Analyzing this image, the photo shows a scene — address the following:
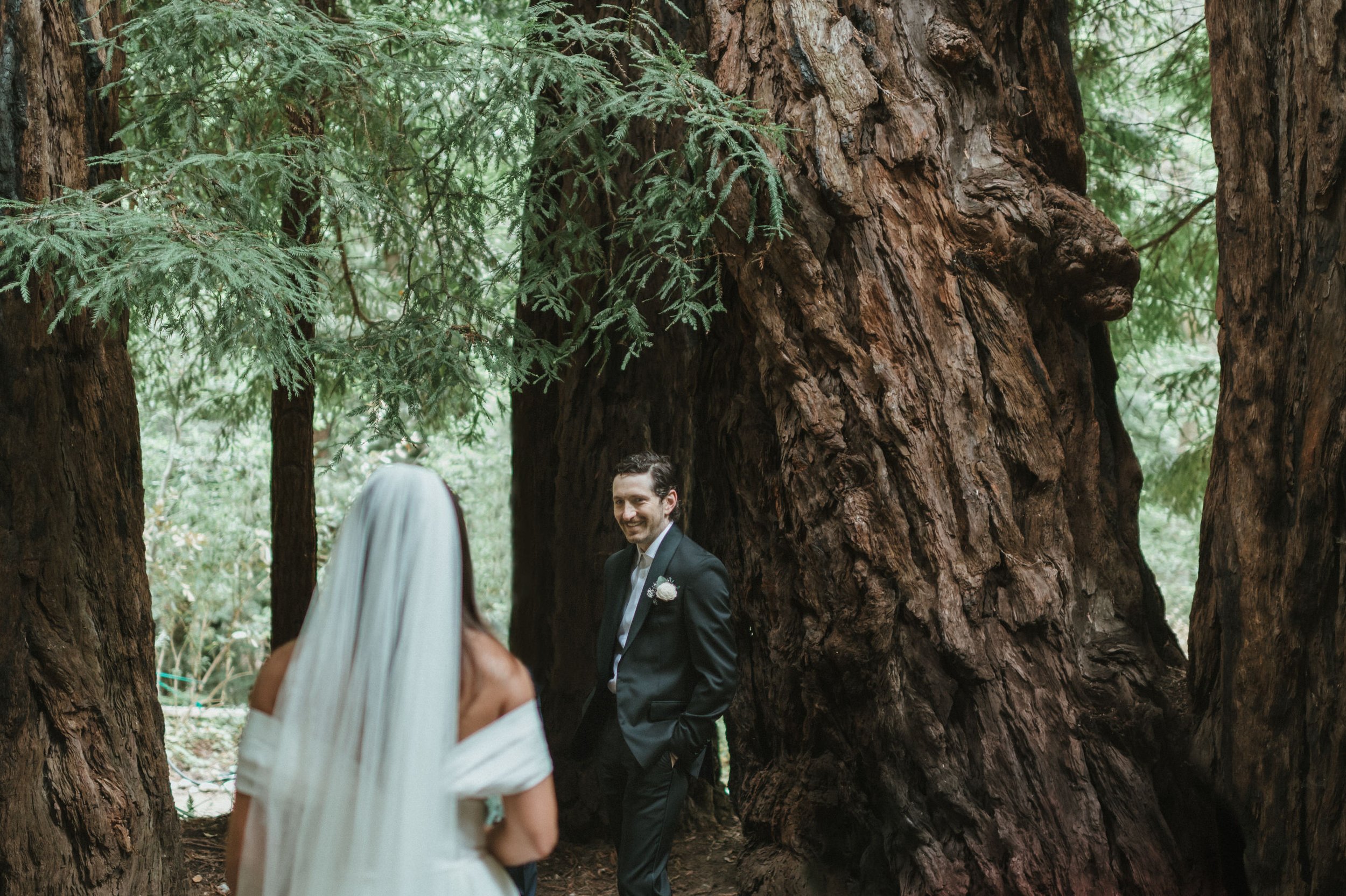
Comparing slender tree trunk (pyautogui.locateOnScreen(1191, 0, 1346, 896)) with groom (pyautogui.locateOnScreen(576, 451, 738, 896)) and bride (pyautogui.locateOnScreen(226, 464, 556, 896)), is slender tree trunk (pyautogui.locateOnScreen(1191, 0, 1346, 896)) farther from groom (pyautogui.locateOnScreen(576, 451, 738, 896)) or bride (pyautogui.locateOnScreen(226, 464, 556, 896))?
bride (pyautogui.locateOnScreen(226, 464, 556, 896))

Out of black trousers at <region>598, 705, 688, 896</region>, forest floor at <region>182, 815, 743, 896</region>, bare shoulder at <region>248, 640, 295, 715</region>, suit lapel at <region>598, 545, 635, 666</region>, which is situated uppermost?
bare shoulder at <region>248, 640, 295, 715</region>

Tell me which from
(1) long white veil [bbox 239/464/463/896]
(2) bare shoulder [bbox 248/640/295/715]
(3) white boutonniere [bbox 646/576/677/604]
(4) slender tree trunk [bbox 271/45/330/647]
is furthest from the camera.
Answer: (4) slender tree trunk [bbox 271/45/330/647]

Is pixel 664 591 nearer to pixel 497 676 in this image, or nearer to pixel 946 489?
pixel 946 489

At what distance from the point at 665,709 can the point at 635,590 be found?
52 cm

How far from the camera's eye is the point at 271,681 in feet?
7.25

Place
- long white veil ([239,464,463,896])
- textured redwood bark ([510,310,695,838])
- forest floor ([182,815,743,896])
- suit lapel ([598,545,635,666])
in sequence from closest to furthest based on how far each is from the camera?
long white veil ([239,464,463,896]), suit lapel ([598,545,635,666]), forest floor ([182,815,743,896]), textured redwood bark ([510,310,695,838])

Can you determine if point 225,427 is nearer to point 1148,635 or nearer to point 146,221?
point 146,221

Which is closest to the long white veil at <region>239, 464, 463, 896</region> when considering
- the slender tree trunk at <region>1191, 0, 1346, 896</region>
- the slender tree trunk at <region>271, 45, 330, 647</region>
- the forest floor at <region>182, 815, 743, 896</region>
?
the slender tree trunk at <region>1191, 0, 1346, 896</region>

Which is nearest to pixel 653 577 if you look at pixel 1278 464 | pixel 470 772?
pixel 470 772

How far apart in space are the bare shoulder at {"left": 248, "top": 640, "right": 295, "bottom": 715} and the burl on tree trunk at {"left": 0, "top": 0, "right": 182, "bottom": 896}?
2.57 metres

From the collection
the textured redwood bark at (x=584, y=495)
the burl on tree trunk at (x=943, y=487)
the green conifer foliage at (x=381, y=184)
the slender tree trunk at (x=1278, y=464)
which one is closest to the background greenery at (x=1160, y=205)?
the burl on tree trunk at (x=943, y=487)

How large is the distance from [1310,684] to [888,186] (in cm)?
255

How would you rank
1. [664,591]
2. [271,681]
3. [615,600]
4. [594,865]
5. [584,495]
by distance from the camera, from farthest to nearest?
1. [584,495]
2. [594,865]
3. [615,600]
4. [664,591]
5. [271,681]

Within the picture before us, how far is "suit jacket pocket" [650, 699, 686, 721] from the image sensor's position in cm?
431
